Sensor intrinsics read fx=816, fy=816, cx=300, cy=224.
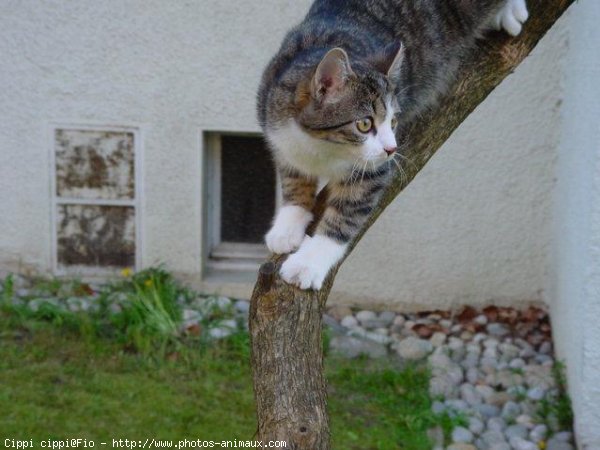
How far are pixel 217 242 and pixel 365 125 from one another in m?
2.78

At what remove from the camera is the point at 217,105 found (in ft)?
15.0

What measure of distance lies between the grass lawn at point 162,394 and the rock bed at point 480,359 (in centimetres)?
14

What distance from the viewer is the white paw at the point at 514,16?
107 inches

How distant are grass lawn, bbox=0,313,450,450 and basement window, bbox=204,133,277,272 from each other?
2.89 feet

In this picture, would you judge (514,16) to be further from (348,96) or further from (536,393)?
(536,393)

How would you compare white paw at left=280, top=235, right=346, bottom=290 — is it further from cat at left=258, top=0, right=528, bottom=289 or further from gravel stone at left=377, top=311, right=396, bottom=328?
gravel stone at left=377, top=311, right=396, bottom=328

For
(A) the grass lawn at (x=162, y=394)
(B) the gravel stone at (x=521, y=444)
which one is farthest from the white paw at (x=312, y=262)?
(B) the gravel stone at (x=521, y=444)

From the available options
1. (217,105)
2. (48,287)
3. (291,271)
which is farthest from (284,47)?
(48,287)

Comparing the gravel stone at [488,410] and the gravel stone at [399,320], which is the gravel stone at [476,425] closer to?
the gravel stone at [488,410]

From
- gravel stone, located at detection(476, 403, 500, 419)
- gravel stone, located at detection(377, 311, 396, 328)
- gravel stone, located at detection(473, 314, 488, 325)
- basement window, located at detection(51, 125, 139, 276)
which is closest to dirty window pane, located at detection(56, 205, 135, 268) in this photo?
basement window, located at detection(51, 125, 139, 276)

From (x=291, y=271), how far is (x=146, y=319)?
2134 mm

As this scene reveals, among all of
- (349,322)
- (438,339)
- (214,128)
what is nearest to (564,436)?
(438,339)

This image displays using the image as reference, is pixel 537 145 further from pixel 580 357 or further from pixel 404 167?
pixel 404 167

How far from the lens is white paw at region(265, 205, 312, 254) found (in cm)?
258
